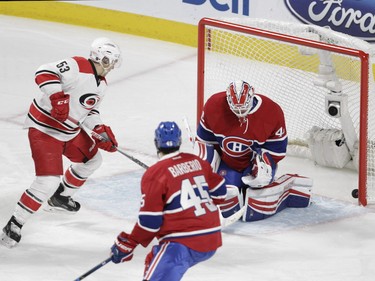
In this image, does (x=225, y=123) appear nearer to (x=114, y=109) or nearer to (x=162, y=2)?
(x=114, y=109)

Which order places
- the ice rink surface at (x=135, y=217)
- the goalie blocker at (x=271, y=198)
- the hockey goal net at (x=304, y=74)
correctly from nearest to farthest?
1. the ice rink surface at (x=135, y=217)
2. the goalie blocker at (x=271, y=198)
3. the hockey goal net at (x=304, y=74)

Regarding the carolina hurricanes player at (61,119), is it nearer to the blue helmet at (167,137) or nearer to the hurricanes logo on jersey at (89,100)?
the hurricanes logo on jersey at (89,100)

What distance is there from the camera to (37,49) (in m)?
8.77

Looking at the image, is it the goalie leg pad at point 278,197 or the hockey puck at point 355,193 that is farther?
the hockey puck at point 355,193

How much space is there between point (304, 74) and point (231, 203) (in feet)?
4.00

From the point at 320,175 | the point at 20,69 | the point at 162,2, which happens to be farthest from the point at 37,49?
the point at 320,175

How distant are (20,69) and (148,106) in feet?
3.80

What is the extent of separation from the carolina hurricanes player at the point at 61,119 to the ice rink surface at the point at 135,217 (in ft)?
0.75

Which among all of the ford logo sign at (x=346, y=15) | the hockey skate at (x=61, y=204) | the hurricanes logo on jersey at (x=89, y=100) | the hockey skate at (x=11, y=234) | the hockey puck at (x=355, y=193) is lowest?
the hockey skate at (x=11, y=234)

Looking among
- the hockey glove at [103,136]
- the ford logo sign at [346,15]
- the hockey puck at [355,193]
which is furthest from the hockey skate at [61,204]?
the ford logo sign at [346,15]

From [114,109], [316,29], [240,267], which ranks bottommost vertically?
[240,267]

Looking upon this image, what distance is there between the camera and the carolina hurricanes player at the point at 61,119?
5.52 metres

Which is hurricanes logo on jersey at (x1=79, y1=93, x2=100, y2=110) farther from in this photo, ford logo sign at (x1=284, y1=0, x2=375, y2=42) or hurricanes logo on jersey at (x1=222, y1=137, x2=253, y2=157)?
ford logo sign at (x1=284, y1=0, x2=375, y2=42)

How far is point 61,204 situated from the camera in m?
5.99
